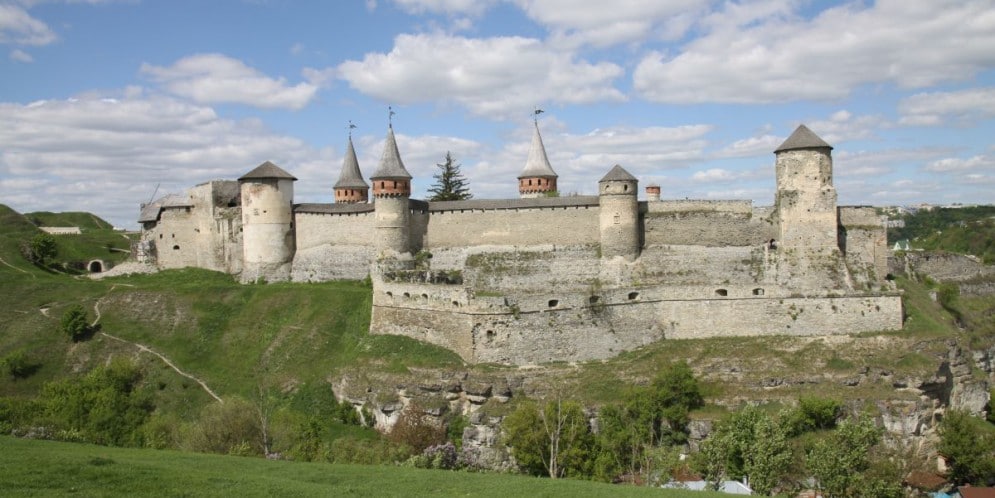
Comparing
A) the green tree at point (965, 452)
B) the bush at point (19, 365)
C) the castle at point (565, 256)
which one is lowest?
the green tree at point (965, 452)

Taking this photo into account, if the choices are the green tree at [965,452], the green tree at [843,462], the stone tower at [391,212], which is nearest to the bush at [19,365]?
the stone tower at [391,212]

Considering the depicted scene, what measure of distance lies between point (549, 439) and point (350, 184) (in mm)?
32928

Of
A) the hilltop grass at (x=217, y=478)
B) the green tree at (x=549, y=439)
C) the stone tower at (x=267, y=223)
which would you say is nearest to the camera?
the hilltop grass at (x=217, y=478)

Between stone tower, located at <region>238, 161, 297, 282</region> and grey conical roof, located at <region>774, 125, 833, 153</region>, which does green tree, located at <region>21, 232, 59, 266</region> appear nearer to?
stone tower, located at <region>238, 161, 297, 282</region>

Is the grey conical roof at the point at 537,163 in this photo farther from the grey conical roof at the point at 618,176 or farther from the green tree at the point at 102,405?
the green tree at the point at 102,405

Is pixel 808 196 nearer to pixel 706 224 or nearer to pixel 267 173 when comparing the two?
pixel 706 224

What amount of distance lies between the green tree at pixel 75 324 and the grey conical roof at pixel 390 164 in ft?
62.6

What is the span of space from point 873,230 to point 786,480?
18298 mm

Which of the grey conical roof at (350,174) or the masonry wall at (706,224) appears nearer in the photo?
the masonry wall at (706,224)

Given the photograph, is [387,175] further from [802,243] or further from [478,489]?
[478,489]

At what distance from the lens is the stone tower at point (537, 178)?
60250mm

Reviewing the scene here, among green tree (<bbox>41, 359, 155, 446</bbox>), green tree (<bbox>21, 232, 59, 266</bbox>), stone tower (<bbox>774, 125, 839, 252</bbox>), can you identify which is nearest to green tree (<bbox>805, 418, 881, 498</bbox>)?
stone tower (<bbox>774, 125, 839, 252</bbox>)

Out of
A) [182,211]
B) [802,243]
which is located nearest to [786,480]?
[802,243]

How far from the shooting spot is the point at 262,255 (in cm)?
5244
